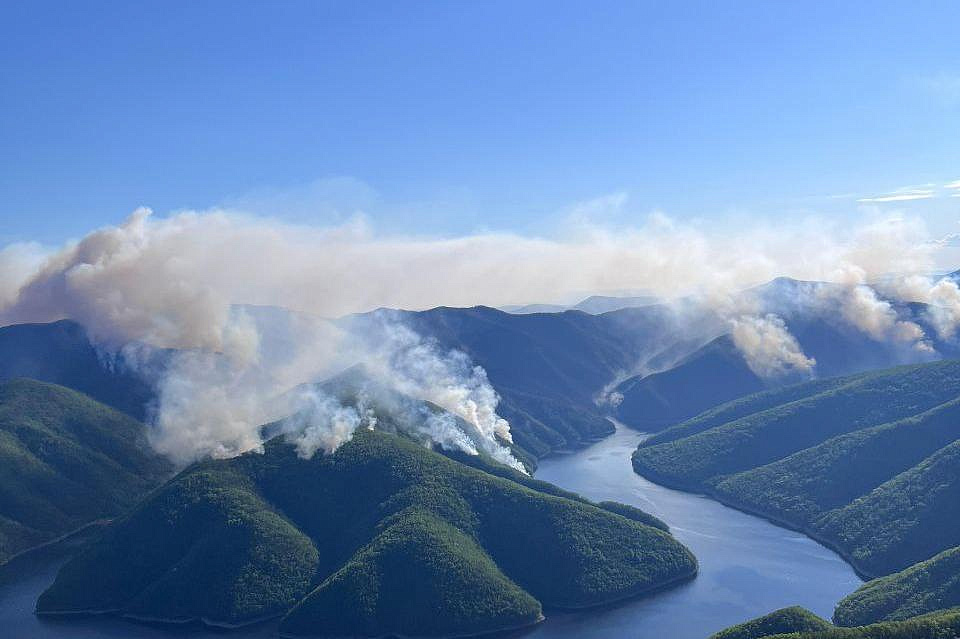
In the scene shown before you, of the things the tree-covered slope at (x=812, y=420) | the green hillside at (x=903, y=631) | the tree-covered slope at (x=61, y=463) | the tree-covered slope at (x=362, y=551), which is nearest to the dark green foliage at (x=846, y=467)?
the tree-covered slope at (x=812, y=420)

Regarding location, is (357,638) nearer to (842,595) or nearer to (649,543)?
(649,543)

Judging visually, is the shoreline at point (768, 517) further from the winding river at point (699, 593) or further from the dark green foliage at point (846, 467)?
the winding river at point (699, 593)

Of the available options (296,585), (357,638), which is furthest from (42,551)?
(357,638)

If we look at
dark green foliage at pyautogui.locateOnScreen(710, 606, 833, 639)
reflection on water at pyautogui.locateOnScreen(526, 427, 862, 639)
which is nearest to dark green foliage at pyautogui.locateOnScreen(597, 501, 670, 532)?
reflection on water at pyautogui.locateOnScreen(526, 427, 862, 639)

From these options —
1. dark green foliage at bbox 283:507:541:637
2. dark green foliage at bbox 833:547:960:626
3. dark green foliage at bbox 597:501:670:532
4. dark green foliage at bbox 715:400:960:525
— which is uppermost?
dark green foliage at bbox 715:400:960:525

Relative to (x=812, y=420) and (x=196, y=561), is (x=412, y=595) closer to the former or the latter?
(x=196, y=561)

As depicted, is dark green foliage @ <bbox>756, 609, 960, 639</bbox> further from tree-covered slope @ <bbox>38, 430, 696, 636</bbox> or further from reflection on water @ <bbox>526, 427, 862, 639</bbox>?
tree-covered slope @ <bbox>38, 430, 696, 636</bbox>
